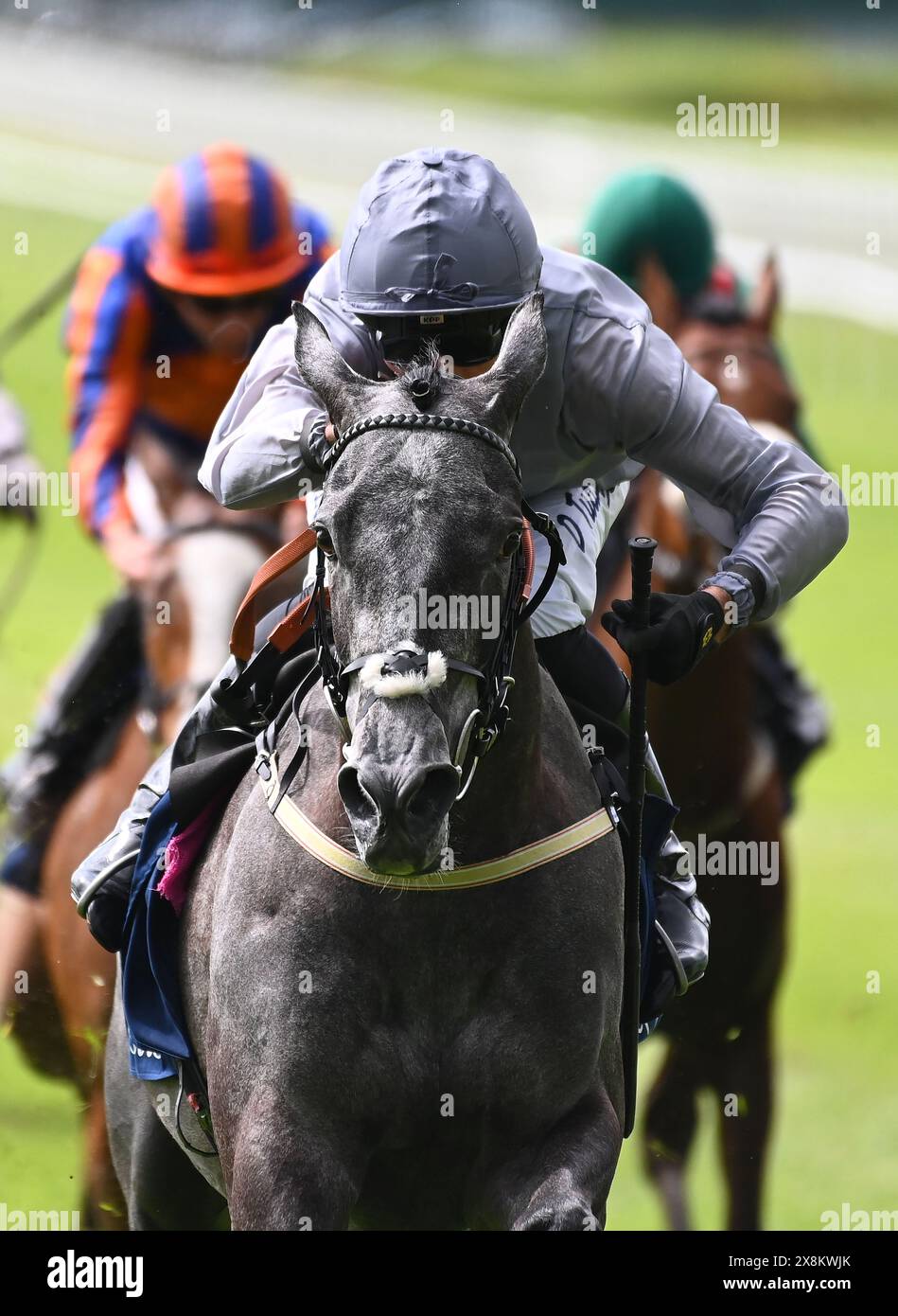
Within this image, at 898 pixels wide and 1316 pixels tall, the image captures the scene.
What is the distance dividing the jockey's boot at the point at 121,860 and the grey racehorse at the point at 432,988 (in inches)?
23.7

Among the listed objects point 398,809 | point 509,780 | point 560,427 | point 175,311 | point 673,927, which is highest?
point 175,311

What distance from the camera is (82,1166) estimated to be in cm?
593

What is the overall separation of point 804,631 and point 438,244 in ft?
47.3

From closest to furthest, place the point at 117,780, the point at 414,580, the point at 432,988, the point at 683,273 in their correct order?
the point at 414,580, the point at 432,988, the point at 117,780, the point at 683,273

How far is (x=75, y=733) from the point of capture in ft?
21.4

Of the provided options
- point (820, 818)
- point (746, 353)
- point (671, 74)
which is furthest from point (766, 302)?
point (671, 74)

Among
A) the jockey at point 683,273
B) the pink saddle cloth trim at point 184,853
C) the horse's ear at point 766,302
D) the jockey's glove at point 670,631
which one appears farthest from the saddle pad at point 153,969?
the horse's ear at point 766,302

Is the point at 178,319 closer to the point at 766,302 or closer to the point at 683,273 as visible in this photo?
the point at 683,273

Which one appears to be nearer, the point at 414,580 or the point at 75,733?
the point at 414,580

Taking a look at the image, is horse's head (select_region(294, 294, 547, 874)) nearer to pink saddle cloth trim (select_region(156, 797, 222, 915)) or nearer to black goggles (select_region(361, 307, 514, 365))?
black goggles (select_region(361, 307, 514, 365))

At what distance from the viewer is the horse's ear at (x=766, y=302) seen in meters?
7.10

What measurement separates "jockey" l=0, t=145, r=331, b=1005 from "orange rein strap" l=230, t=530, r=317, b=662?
2.93 metres

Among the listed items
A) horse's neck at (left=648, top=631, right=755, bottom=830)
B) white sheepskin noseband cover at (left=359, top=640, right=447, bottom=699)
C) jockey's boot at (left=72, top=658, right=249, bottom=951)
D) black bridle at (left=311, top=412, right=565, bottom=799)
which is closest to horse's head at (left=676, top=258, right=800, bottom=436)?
horse's neck at (left=648, top=631, right=755, bottom=830)

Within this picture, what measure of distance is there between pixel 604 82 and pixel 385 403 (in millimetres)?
26712
